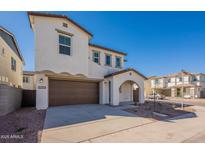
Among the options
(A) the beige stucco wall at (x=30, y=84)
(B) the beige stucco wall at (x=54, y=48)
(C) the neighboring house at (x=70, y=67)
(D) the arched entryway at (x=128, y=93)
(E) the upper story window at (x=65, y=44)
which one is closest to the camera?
(B) the beige stucco wall at (x=54, y=48)

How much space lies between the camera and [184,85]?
98.8 feet

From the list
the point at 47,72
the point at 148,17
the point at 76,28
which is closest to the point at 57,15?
the point at 76,28

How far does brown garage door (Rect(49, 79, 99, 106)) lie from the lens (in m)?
10.4

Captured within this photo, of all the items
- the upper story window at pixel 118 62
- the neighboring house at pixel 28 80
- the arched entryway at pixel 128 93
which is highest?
the upper story window at pixel 118 62

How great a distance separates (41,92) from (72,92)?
289cm

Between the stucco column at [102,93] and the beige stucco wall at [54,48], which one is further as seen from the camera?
the stucco column at [102,93]

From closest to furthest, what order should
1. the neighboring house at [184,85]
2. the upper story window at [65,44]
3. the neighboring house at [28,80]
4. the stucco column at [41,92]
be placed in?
the stucco column at [41,92] < the upper story window at [65,44] < the neighboring house at [28,80] < the neighboring house at [184,85]

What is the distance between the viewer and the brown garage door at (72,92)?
411 inches

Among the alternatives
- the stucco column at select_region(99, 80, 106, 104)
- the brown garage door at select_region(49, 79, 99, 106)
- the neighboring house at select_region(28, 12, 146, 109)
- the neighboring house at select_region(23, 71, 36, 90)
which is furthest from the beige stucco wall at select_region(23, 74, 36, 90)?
the stucco column at select_region(99, 80, 106, 104)

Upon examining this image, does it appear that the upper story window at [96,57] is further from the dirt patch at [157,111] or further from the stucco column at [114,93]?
the dirt patch at [157,111]

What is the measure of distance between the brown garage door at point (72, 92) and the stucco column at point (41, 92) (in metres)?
0.98

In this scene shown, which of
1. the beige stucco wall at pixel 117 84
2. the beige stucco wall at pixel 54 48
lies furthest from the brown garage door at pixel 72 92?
the beige stucco wall at pixel 54 48
